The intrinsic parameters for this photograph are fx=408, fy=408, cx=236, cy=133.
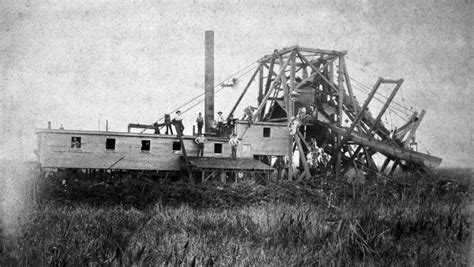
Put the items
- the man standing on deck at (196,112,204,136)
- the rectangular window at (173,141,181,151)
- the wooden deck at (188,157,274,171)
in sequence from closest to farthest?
the wooden deck at (188,157,274,171)
the rectangular window at (173,141,181,151)
the man standing on deck at (196,112,204,136)

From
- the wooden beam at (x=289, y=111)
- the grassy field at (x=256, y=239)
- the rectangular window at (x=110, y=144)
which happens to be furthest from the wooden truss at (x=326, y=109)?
the grassy field at (x=256, y=239)

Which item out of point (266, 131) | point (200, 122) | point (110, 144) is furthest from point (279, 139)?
point (110, 144)

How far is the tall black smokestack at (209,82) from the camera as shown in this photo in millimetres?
30047

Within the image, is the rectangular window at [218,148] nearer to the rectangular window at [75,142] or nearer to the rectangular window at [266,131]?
the rectangular window at [266,131]

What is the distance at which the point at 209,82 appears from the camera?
30094mm

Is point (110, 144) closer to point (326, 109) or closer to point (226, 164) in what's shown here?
point (226, 164)

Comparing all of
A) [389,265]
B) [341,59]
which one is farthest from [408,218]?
[341,59]

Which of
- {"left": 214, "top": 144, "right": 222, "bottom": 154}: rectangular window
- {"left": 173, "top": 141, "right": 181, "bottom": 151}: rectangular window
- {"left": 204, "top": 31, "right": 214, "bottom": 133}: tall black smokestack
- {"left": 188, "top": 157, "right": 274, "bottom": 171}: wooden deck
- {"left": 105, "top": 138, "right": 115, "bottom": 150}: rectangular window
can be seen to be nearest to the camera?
{"left": 188, "top": 157, "right": 274, "bottom": 171}: wooden deck

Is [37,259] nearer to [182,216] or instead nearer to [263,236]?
[263,236]

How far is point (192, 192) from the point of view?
47.6 feet

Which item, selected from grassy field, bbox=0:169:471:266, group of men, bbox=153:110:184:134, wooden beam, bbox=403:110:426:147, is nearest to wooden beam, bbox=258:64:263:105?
group of men, bbox=153:110:184:134

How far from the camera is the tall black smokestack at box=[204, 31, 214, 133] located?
30047mm

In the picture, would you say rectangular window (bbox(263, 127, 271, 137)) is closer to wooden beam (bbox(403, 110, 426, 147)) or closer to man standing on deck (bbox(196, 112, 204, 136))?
man standing on deck (bbox(196, 112, 204, 136))

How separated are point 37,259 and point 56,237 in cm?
161
